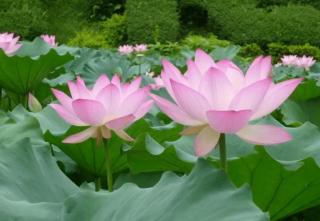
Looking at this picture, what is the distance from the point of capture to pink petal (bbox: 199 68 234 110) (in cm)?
76

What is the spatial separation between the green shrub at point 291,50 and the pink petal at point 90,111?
688cm

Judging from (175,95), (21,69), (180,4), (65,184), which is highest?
(175,95)

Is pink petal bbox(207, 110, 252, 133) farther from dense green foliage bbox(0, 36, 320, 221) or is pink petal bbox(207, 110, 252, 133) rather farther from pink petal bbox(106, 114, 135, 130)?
pink petal bbox(106, 114, 135, 130)

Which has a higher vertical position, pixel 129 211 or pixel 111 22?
pixel 129 211

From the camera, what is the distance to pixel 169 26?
28.8 ft

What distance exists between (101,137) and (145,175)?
162 mm

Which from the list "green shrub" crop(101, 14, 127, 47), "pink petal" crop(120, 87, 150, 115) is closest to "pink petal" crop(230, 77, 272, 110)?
"pink petal" crop(120, 87, 150, 115)

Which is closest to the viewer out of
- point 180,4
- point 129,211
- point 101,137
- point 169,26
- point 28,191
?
point 129,211

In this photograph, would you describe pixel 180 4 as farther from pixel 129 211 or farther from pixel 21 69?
pixel 129 211

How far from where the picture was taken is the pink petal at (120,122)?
2.94 ft

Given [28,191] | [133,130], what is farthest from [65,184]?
[133,130]

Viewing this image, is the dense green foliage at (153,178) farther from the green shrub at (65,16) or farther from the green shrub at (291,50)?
the green shrub at (65,16)

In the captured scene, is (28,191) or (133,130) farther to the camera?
(133,130)

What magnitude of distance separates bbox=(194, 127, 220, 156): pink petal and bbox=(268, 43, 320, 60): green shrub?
6.98 meters
